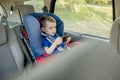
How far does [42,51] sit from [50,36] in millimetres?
156

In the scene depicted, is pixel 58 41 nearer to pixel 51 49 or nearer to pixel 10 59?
pixel 51 49

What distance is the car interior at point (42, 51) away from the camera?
595 mm

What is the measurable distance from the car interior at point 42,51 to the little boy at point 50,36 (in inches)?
2.3

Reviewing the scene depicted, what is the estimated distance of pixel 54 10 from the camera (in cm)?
344

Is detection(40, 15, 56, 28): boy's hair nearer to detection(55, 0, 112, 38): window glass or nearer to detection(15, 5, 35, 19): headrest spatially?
detection(15, 5, 35, 19): headrest

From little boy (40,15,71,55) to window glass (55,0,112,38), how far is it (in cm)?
43

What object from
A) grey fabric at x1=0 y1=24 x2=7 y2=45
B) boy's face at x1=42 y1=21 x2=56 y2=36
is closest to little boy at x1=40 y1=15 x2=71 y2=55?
boy's face at x1=42 y1=21 x2=56 y2=36

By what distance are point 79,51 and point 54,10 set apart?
285cm

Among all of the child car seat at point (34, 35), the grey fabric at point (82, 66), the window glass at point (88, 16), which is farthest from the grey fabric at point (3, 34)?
the grey fabric at point (82, 66)

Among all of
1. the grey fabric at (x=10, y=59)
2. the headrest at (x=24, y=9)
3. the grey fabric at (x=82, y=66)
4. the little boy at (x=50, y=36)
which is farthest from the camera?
the headrest at (x=24, y=9)

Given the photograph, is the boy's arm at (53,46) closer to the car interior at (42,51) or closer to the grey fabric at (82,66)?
the car interior at (42,51)

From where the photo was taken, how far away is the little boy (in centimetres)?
257

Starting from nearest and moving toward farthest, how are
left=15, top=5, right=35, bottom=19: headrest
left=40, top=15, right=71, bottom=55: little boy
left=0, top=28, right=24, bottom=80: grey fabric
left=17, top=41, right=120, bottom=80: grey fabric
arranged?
left=17, top=41, right=120, bottom=80: grey fabric → left=0, top=28, right=24, bottom=80: grey fabric → left=40, top=15, right=71, bottom=55: little boy → left=15, top=5, right=35, bottom=19: headrest

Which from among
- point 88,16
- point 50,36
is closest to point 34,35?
point 50,36
